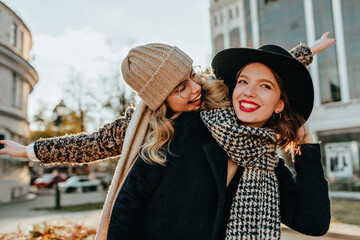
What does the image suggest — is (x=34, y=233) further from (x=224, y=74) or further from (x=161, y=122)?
(x=224, y=74)

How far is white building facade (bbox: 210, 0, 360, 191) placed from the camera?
1986cm

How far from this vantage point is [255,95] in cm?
193

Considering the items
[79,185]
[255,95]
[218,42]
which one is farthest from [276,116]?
[218,42]

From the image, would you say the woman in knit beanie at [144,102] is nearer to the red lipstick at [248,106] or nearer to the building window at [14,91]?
the red lipstick at [248,106]

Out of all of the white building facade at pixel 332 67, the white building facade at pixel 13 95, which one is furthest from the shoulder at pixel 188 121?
the white building facade at pixel 332 67

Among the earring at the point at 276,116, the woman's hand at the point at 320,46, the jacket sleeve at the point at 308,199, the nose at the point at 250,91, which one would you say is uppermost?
the woman's hand at the point at 320,46

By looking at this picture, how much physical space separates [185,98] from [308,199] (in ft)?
3.07

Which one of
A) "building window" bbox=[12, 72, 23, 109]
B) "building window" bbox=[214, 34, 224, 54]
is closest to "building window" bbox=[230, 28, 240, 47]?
"building window" bbox=[214, 34, 224, 54]

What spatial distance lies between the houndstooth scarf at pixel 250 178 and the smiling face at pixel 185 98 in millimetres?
182

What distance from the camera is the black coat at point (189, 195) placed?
1.66m

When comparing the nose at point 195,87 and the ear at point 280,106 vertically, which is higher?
the nose at point 195,87

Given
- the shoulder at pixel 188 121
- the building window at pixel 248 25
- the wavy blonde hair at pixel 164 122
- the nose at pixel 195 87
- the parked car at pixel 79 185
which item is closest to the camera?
the wavy blonde hair at pixel 164 122

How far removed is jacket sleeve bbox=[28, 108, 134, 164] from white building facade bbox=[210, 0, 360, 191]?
20130mm

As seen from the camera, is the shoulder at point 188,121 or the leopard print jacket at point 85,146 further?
the leopard print jacket at point 85,146
